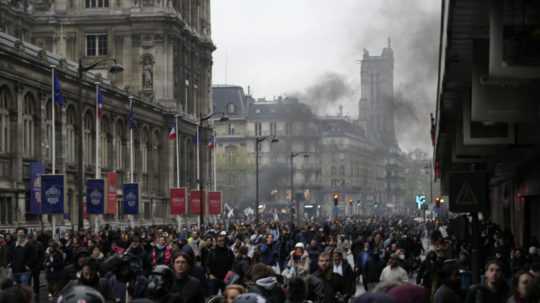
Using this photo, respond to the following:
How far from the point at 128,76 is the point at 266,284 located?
90.1 m

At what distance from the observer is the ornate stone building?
73.5m

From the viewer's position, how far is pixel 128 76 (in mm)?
102750

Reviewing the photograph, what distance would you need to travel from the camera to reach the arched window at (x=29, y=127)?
2564 inches

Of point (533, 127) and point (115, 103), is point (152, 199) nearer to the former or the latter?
point (115, 103)

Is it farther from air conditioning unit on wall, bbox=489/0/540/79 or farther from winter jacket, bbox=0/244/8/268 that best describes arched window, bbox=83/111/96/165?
air conditioning unit on wall, bbox=489/0/540/79

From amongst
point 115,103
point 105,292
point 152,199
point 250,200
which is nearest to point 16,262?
point 105,292

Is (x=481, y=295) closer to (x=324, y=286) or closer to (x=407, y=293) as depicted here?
(x=407, y=293)

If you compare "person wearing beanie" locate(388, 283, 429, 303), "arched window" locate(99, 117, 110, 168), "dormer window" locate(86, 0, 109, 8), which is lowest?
"person wearing beanie" locate(388, 283, 429, 303)

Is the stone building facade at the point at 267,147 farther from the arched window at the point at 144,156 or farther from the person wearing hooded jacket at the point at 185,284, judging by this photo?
the person wearing hooded jacket at the point at 185,284

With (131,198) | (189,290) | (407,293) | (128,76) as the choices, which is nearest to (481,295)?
(407,293)

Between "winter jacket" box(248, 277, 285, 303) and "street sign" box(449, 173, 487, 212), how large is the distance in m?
2.73

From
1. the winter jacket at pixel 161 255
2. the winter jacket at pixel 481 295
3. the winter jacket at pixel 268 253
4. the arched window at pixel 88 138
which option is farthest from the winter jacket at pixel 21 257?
the arched window at pixel 88 138

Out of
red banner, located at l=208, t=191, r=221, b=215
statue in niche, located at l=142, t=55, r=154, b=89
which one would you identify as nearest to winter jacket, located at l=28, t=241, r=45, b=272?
red banner, located at l=208, t=191, r=221, b=215

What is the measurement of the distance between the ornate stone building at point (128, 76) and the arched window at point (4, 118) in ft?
14.0
